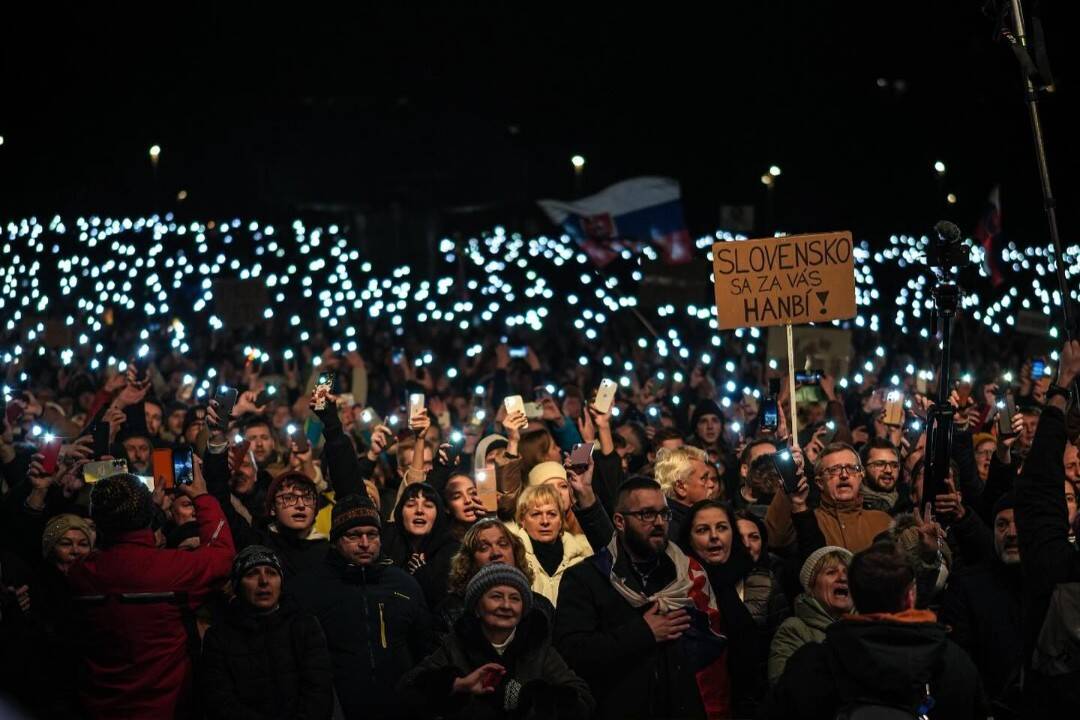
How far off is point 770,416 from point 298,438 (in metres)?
3.56

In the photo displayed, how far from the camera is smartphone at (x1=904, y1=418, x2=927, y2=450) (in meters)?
11.8

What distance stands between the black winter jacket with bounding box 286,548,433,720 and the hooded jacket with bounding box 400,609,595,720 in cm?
77

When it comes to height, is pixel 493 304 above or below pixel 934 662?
above

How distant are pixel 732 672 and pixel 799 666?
5.18 ft

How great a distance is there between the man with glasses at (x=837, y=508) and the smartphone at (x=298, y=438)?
4179 mm

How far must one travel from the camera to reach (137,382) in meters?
9.57

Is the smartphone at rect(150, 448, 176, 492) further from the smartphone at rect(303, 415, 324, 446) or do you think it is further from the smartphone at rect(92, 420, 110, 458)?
the smartphone at rect(303, 415, 324, 446)

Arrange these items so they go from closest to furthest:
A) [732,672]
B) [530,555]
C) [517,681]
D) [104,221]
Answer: [517,681]
[732,672]
[530,555]
[104,221]

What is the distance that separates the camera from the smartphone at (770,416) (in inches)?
402

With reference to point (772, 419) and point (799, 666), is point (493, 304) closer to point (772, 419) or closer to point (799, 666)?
point (772, 419)

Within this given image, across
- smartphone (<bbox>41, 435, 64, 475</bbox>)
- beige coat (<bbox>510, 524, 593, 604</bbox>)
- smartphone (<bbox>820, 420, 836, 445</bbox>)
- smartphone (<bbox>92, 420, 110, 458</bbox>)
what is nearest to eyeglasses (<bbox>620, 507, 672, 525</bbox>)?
beige coat (<bbox>510, 524, 593, 604</bbox>)

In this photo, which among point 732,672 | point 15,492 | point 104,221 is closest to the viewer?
point 732,672

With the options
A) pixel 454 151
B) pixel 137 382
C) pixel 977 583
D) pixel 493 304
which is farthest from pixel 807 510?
pixel 454 151

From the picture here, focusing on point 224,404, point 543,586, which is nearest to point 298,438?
point 224,404
